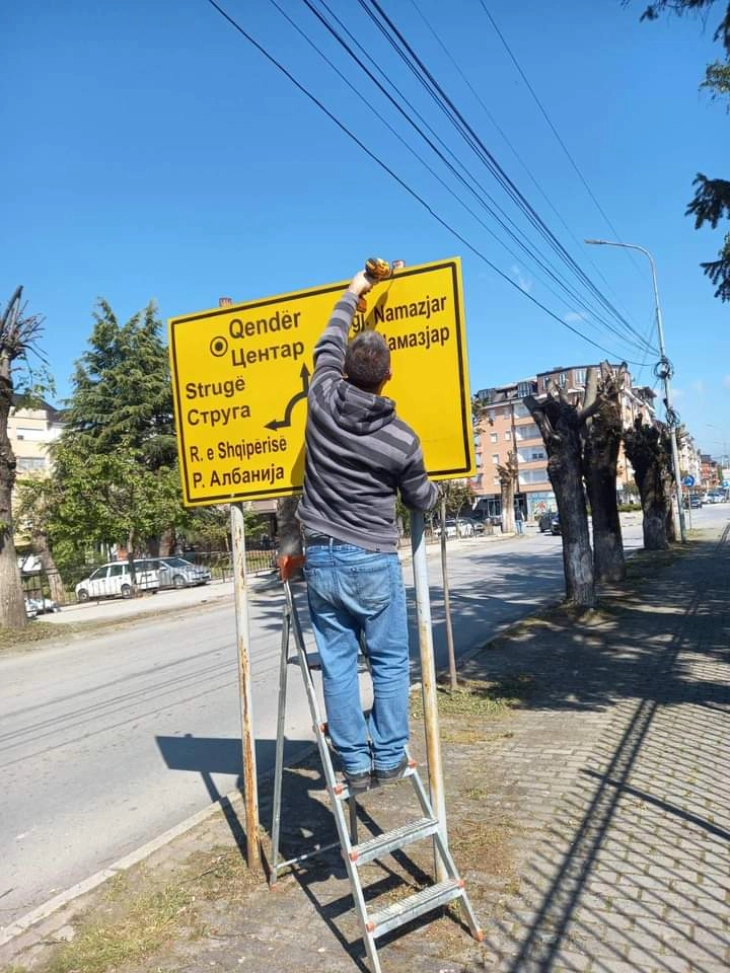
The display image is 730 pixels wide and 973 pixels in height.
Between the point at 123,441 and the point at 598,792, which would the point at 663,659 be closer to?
the point at 598,792

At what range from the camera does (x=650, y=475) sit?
2470 centimetres

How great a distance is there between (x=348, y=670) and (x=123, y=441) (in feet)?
127

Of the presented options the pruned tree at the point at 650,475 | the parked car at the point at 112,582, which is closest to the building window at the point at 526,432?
the pruned tree at the point at 650,475

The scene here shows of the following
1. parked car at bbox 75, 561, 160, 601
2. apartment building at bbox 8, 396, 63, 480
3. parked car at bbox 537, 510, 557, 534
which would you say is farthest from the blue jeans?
apartment building at bbox 8, 396, 63, 480

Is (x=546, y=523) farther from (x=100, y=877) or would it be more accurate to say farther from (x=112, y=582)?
(x=100, y=877)

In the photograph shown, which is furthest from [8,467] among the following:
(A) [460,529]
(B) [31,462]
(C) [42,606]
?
(A) [460,529]

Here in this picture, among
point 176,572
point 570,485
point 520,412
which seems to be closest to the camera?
point 570,485

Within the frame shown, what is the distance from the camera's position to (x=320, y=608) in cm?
318

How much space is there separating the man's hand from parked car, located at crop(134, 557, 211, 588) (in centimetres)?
2766

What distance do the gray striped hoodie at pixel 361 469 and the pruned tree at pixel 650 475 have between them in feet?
72.0

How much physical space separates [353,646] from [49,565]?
32.0 m

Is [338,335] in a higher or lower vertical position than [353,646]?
higher

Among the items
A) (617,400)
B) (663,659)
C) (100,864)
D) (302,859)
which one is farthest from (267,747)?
(617,400)

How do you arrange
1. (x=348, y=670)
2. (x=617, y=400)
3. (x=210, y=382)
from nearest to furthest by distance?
(x=348, y=670) < (x=210, y=382) < (x=617, y=400)
